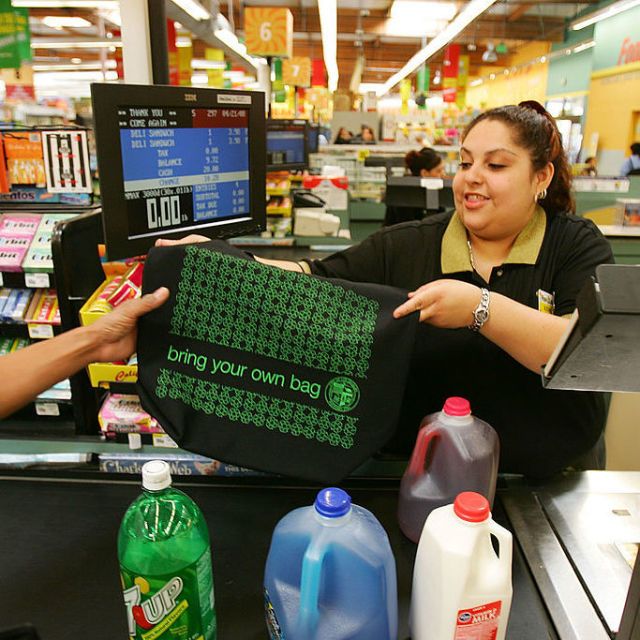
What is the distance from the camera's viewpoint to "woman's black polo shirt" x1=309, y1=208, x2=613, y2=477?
1.48 m

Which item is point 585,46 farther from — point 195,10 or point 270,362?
point 270,362

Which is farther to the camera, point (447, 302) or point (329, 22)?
point (329, 22)

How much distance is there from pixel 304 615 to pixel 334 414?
0.41 metres

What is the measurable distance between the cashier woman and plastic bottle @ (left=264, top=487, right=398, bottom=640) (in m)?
0.67

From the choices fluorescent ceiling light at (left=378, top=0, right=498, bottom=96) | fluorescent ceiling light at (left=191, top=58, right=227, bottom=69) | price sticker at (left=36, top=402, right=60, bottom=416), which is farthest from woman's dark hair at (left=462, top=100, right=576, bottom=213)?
fluorescent ceiling light at (left=191, top=58, right=227, bottom=69)

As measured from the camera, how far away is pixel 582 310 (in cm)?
64

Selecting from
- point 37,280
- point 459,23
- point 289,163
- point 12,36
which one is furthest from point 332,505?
point 12,36

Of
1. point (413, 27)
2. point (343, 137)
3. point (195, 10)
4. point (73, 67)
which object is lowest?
A: point (343, 137)

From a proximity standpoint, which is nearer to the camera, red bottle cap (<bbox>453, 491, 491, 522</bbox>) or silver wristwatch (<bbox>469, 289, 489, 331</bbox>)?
red bottle cap (<bbox>453, 491, 491, 522</bbox>)

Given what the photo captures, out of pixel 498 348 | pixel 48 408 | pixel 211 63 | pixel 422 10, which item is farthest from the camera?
pixel 211 63

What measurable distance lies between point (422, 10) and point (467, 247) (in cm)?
1321

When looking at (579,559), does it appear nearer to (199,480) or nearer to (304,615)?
(304,615)

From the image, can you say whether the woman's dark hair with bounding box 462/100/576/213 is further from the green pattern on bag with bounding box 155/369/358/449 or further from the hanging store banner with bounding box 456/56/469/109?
the hanging store banner with bounding box 456/56/469/109

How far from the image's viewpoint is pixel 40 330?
8.31 ft
